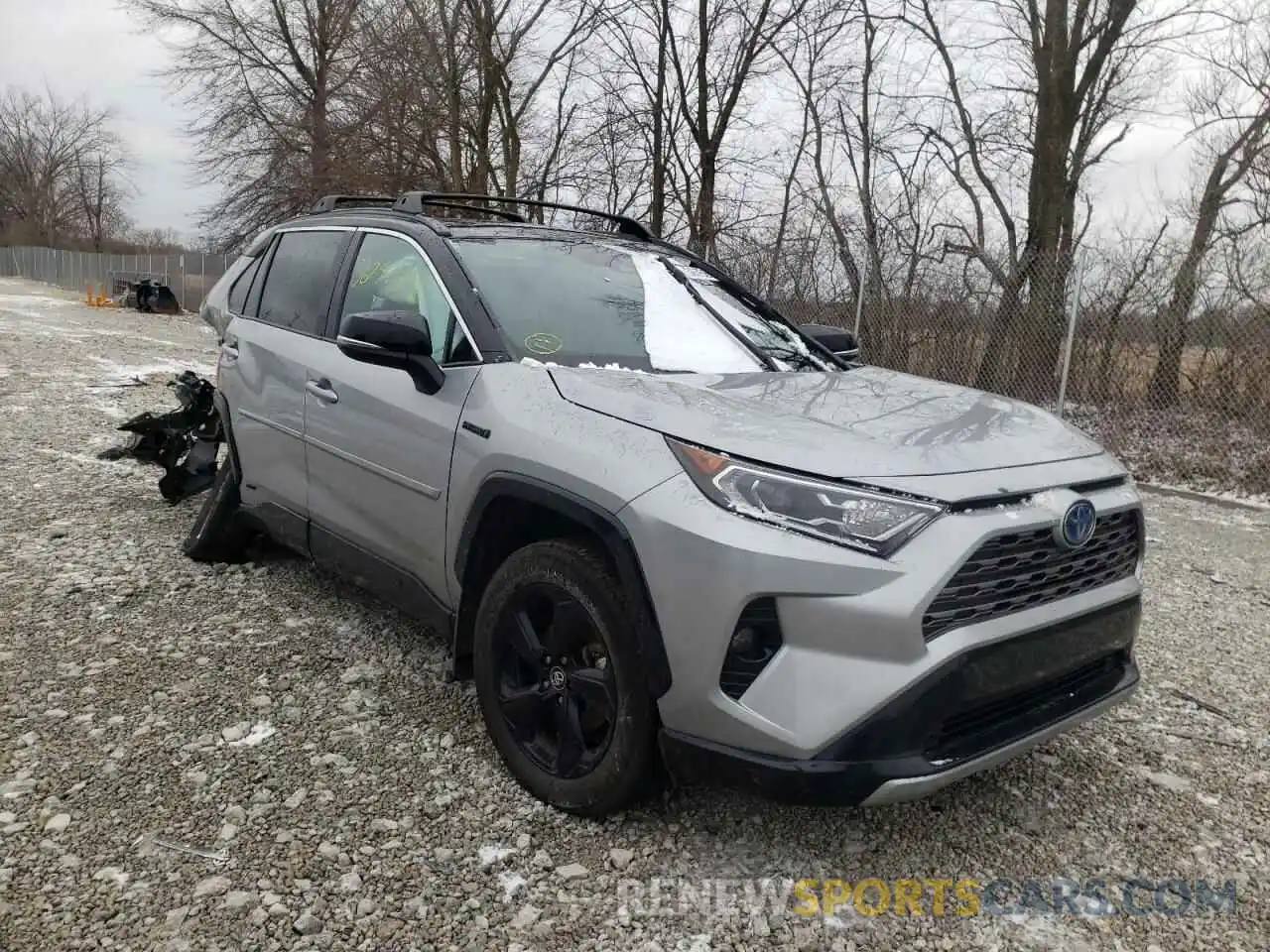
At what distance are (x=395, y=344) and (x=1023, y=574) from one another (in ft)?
6.14

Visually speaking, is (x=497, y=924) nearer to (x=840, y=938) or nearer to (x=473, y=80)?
(x=840, y=938)

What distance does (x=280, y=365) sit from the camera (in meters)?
3.78

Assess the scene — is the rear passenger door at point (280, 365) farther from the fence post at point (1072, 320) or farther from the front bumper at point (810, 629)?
the fence post at point (1072, 320)

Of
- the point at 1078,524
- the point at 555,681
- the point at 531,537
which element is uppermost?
the point at 1078,524

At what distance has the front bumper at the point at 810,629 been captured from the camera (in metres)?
1.99

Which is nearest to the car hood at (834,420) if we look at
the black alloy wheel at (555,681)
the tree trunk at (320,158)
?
the black alloy wheel at (555,681)

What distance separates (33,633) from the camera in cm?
364

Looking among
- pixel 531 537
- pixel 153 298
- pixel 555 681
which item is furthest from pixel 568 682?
pixel 153 298

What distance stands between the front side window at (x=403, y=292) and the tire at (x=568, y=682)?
2.64ft

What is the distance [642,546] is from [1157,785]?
200 cm

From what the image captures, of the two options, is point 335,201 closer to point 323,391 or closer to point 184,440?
point 323,391

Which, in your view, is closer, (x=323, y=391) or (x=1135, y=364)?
(x=323, y=391)

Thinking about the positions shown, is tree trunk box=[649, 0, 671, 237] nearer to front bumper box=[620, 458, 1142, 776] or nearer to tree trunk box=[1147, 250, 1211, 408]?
tree trunk box=[1147, 250, 1211, 408]

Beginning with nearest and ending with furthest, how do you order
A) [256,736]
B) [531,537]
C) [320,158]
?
[531,537], [256,736], [320,158]
